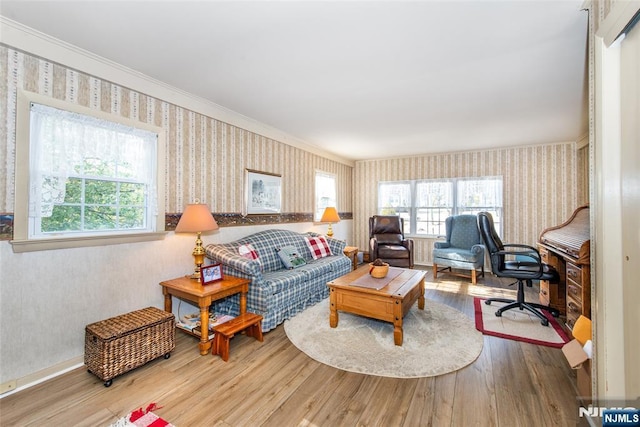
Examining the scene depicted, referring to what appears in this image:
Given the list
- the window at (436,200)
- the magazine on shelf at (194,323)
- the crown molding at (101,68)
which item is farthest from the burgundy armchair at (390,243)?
the magazine on shelf at (194,323)

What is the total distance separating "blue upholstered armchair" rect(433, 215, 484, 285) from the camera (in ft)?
15.2

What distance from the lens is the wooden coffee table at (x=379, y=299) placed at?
2.51 m

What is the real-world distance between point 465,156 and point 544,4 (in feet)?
14.4

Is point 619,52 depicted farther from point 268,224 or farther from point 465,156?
point 465,156

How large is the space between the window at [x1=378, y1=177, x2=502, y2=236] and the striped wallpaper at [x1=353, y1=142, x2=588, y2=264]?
15 centimetres

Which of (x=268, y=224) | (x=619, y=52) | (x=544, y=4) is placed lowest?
(x=268, y=224)

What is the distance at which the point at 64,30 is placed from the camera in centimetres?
198

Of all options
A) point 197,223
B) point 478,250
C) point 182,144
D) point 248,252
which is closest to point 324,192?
point 248,252

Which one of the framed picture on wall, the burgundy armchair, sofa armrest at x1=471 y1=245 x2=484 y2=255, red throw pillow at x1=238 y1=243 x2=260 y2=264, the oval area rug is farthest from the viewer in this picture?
the burgundy armchair

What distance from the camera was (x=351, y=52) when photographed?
7.29 feet

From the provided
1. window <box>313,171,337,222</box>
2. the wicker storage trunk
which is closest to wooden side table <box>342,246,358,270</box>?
window <box>313,171,337,222</box>

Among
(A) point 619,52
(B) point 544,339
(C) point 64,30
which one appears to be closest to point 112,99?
(C) point 64,30

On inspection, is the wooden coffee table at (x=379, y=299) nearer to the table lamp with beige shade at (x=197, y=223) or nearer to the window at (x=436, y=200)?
the table lamp with beige shade at (x=197, y=223)

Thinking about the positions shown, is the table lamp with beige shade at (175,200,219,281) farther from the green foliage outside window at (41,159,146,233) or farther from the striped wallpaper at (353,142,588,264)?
the striped wallpaper at (353,142,588,264)
